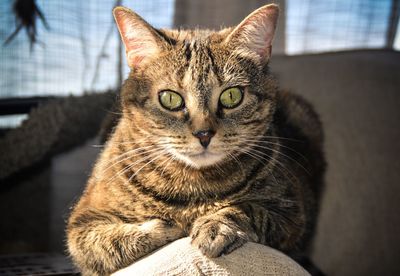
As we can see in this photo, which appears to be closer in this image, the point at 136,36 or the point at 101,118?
the point at 136,36

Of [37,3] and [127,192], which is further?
[37,3]

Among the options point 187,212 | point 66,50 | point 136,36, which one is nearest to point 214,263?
point 187,212

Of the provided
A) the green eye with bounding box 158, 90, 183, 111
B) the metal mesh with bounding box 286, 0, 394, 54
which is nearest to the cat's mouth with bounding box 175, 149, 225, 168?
the green eye with bounding box 158, 90, 183, 111

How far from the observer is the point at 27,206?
74.9 inches

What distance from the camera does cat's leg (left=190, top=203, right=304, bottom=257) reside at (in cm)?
98

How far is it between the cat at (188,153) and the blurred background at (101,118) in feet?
1.31

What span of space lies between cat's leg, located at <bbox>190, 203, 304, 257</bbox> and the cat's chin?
0.37ft

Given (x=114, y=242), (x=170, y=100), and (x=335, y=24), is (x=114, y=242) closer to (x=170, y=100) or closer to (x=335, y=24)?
(x=170, y=100)

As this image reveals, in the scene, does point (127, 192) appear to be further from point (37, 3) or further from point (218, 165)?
point (37, 3)

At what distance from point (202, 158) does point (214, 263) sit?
292 millimetres

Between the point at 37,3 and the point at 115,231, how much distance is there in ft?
3.97

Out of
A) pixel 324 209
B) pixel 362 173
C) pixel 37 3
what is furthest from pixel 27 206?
pixel 362 173

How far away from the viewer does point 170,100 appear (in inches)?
47.4

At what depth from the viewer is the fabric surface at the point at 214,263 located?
0.92 metres
